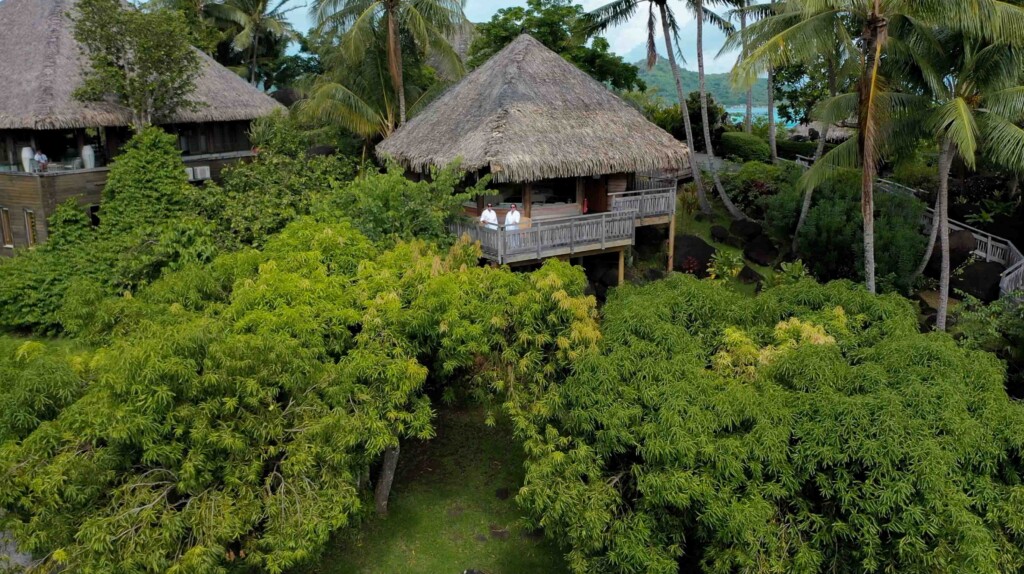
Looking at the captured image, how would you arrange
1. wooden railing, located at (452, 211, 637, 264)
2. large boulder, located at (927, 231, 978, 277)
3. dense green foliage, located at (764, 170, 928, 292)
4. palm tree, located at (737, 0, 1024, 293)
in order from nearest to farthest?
palm tree, located at (737, 0, 1024, 293), wooden railing, located at (452, 211, 637, 264), dense green foliage, located at (764, 170, 928, 292), large boulder, located at (927, 231, 978, 277)

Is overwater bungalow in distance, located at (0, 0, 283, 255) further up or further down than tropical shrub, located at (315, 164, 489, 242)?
further up

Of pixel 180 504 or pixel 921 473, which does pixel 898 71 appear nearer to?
pixel 921 473

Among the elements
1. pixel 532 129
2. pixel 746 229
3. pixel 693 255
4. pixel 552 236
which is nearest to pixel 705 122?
pixel 746 229

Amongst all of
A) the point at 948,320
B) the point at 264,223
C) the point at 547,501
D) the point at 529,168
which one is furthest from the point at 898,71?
the point at 264,223

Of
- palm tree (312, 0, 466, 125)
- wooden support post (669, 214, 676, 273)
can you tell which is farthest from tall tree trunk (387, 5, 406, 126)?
wooden support post (669, 214, 676, 273)

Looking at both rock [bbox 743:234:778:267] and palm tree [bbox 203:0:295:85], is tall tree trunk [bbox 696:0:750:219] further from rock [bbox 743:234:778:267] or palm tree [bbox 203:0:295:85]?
palm tree [bbox 203:0:295:85]

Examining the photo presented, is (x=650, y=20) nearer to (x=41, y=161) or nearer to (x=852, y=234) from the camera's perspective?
(x=852, y=234)
